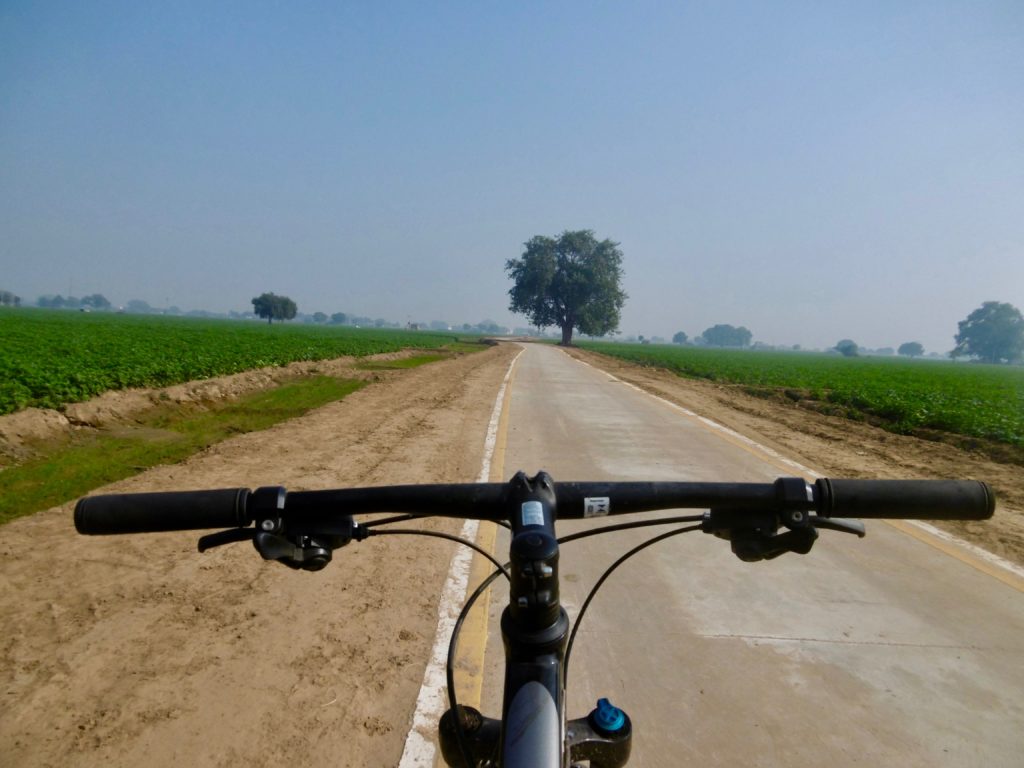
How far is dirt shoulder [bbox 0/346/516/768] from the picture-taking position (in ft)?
9.18

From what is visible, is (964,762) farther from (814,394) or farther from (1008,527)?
(814,394)

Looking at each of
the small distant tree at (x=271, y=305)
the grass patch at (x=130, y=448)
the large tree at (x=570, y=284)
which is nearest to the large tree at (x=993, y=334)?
the large tree at (x=570, y=284)

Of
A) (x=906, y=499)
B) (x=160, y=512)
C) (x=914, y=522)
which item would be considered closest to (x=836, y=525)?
(x=906, y=499)

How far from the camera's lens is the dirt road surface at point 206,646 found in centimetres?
280

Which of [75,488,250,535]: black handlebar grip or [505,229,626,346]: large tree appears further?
[505,229,626,346]: large tree

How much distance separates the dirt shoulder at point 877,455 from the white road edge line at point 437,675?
16.0 feet

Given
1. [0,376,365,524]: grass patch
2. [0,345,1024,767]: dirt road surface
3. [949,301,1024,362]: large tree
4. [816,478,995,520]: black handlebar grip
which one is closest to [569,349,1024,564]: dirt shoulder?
[0,345,1024,767]: dirt road surface

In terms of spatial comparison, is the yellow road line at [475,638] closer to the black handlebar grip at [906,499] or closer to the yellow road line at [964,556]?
the black handlebar grip at [906,499]

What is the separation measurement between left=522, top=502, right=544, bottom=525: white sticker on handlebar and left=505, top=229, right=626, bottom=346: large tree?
8098cm

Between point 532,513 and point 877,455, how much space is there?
11462 mm

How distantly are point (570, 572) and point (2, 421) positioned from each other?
8.29 meters

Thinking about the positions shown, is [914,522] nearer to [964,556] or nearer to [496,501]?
A: [964,556]

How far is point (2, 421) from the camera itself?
848 cm

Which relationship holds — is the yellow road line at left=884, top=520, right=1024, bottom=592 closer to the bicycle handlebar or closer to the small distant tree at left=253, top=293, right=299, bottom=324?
the bicycle handlebar
